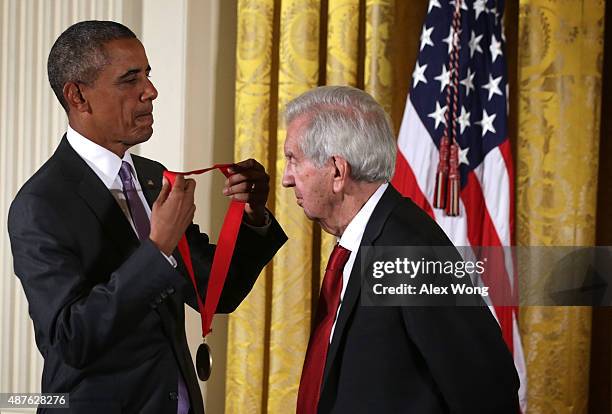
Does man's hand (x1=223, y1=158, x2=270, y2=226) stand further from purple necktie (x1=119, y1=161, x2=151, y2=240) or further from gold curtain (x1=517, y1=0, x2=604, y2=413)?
gold curtain (x1=517, y1=0, x2=604, y2=413)

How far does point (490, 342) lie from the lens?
1858mm

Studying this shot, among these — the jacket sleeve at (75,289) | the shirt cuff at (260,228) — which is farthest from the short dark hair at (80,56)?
the shirt cuff at (260,228)

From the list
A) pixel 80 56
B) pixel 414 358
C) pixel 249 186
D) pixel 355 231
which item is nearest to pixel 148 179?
pixel 249 186

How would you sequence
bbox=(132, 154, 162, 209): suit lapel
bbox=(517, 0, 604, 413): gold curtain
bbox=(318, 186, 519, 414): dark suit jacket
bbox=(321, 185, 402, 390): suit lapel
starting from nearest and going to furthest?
1. bbox=(318, 186, 519, 414): dark suit jacket
2. bbox=(321, 185, 402, 390): suit lapel
3. bbox=(132, 154, 162, 209): suit lapel
4. bbox=(517, 0, 604, 413): gold curtain

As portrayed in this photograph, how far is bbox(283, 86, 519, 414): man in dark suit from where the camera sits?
1.83 meters

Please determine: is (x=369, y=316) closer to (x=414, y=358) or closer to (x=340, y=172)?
(x=414, y=358)

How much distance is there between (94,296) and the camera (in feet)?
6.03

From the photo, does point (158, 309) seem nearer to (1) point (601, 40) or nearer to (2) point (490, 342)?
(2) point (490, 342)

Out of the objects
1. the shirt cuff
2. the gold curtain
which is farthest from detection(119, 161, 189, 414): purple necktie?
the gold curtain

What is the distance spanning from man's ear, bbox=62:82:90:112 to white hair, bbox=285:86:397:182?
556 mm

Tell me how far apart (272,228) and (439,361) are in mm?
778

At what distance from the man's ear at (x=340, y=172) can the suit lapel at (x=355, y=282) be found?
10 cm

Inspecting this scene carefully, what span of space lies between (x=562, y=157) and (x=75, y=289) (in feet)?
8.15

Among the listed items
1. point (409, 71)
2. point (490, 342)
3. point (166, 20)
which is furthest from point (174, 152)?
point (490, 342)
